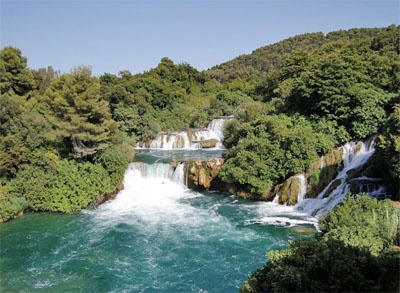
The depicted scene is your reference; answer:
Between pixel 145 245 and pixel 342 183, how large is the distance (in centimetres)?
968

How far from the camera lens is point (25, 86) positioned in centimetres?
3002

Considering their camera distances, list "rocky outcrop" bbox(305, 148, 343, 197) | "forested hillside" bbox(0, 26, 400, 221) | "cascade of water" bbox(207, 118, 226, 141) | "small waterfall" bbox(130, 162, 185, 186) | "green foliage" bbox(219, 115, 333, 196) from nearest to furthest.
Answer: "rocky outcrop" bbox(305, 148, 343, 197), "forested hillside" bbox(0, 26, 400, 221), "green foliage" bbox(219, 115, 333, 196), "small waterfall" bbox(130, 162, 185, 186), "cascade of water" bbox(207, 118, 226, 141)

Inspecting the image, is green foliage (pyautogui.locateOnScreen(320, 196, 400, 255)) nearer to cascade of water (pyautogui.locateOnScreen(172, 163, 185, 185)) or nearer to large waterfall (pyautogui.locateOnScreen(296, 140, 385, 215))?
large waterfall (pyautogui.locateOnScreen(296, 140, 385, 215))

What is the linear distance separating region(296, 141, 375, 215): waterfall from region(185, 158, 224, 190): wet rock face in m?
5.69

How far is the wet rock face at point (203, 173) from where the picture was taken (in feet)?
67.8

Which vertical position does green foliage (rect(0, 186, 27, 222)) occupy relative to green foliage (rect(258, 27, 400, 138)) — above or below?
below

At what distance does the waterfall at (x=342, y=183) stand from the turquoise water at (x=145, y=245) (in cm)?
144

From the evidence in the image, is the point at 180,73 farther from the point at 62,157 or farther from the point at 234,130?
the point at 62,157

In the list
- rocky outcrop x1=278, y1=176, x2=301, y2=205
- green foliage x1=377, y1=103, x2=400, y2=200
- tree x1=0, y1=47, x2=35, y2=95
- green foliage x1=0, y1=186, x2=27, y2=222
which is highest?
tree x1=0, y1=47, x2=35, y2=95

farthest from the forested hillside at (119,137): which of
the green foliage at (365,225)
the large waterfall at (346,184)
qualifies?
the green foliage at (365,225)

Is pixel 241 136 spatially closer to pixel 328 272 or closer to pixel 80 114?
pixel 80 114

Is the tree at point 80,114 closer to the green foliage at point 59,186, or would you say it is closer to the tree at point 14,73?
the green foliage at point 59,186

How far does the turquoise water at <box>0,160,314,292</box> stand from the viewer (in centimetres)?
1074

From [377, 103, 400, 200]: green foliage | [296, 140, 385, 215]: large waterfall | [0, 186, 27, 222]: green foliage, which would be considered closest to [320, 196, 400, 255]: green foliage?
[377, 103, 400, 200]: green foliage
